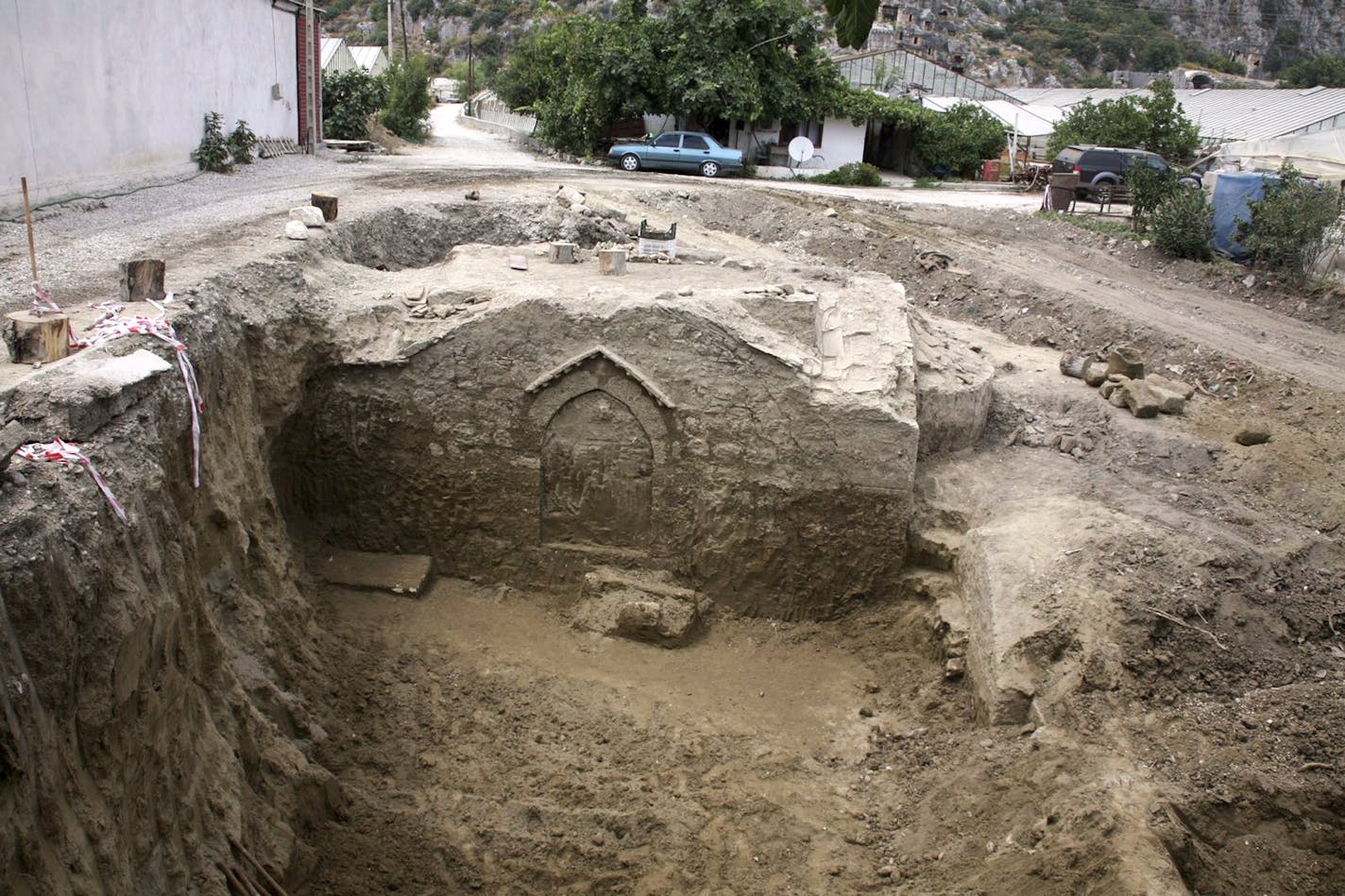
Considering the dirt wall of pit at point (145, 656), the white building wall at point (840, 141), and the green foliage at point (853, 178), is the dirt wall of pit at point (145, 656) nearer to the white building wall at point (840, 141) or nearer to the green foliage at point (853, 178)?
the green foliage at point (853, 178)

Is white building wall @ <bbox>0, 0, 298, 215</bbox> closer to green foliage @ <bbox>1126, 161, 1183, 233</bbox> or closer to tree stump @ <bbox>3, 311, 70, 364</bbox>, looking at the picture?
tree stump @ <bbox>3, 311, 70, 364</bbox>

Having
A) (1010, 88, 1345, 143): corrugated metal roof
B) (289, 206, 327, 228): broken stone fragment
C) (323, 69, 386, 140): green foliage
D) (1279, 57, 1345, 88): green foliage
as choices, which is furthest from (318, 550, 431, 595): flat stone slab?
(1279, 57, 1345, 88): green foliage

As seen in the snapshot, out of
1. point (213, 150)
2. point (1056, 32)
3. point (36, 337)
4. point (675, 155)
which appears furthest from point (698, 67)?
point (1056, 32)

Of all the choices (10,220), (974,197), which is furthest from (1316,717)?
(974,197)

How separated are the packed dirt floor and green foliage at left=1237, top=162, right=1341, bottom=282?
3.66 meters

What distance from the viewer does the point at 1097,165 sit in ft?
82.9

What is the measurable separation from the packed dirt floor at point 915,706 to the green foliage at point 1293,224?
366 centimetres

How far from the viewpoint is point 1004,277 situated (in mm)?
16484

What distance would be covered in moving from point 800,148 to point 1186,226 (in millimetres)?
13217

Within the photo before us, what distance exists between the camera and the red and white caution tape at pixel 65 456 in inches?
199

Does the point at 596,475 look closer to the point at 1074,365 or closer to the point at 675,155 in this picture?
the point at 1074,365

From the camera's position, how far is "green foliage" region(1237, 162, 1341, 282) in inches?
599

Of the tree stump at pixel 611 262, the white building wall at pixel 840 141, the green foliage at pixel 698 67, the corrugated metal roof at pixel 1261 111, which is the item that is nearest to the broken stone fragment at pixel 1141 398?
the tree stump at pixel 611 262

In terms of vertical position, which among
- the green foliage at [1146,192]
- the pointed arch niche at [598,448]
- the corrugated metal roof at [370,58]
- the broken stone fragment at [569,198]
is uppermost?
the corrugated metal roof at [370,58]
